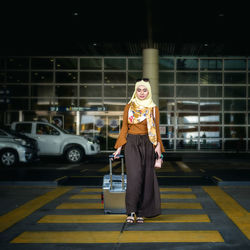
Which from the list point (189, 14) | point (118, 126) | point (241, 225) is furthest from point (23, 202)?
point (118, 126)

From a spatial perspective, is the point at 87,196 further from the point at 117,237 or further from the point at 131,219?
the point at 117,237

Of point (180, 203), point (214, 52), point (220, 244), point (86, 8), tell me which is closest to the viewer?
point (220, 244)

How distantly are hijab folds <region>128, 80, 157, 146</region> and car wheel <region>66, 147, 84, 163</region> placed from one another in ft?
44.6

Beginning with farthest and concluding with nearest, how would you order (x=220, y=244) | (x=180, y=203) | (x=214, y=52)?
(x=214, y=52) < (x=180, y=203) < (x=220, y=244)

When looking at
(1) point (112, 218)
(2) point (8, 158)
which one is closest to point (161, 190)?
(1) point (112, 218)

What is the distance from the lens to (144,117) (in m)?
6.09

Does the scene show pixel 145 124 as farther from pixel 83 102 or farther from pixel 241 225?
pixel 83 102

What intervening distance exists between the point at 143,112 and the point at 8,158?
1167 centimetres

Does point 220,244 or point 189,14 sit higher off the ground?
point 189,14

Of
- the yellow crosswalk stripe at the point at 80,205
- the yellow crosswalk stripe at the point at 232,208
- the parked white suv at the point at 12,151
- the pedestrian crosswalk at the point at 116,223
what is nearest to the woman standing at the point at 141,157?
the pedestrian crosswalk at the point at 116,223

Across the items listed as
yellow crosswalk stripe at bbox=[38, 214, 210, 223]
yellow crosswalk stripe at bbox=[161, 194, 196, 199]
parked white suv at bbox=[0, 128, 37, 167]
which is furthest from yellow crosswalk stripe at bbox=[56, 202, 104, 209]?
parked white suv at bbox=[0, 128, 37, 167]

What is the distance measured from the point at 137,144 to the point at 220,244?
186 cm

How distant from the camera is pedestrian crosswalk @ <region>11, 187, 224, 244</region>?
5199mm

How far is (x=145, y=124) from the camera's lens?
613cm
